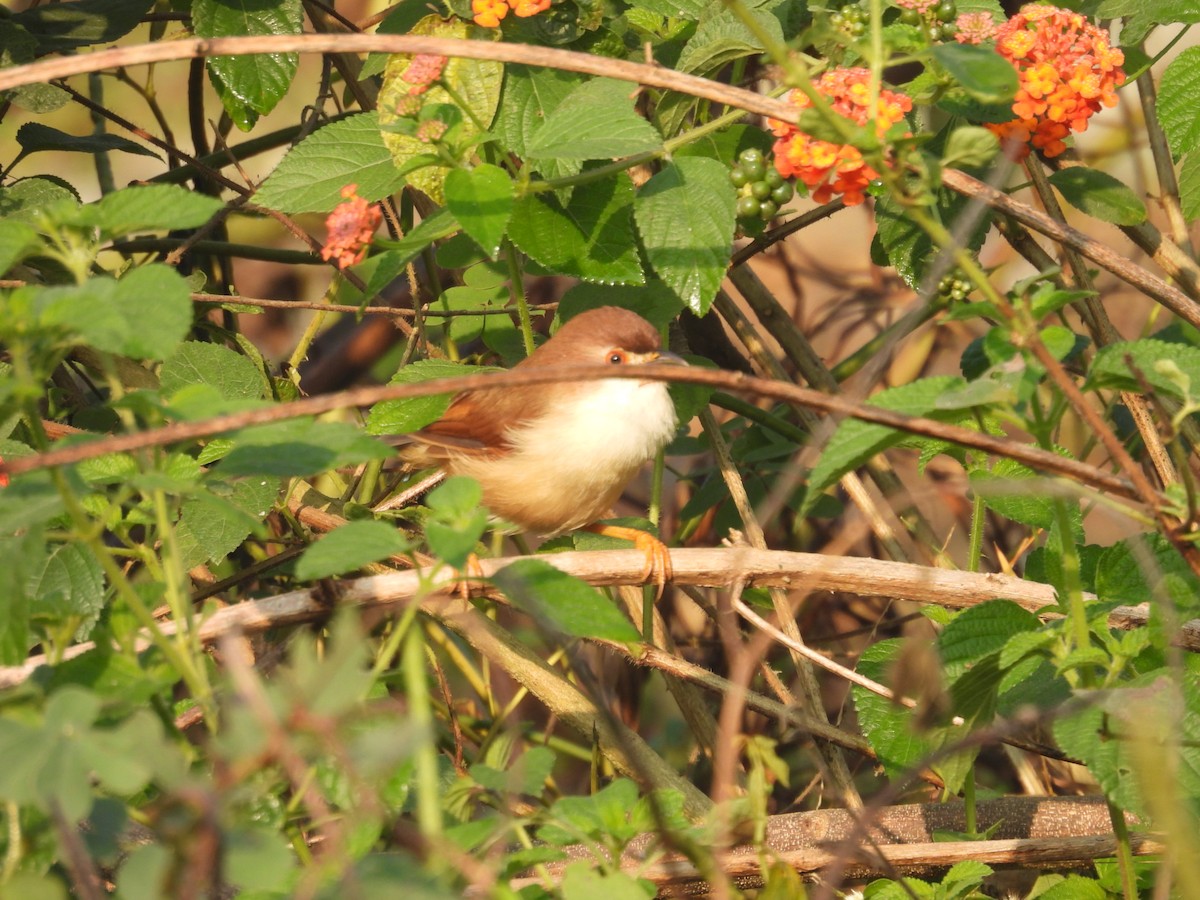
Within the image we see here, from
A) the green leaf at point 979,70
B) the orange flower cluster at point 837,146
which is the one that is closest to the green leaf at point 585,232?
the orange flower cluster at point 837,146

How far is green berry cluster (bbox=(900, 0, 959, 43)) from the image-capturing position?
2916 millimetres

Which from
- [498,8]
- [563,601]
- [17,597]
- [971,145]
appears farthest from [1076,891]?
[498,8]

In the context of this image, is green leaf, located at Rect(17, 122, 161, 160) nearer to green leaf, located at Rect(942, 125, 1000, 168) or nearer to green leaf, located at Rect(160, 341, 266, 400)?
green leaf, located at Rect(160, 341, 266, 400)

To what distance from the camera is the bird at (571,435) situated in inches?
150

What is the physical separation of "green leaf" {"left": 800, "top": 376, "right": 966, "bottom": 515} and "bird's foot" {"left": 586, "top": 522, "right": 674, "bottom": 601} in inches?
40.2

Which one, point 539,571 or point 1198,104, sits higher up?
point 1198,104

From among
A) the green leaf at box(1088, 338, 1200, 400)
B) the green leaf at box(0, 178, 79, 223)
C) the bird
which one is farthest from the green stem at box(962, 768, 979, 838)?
the green leaf at box(0, 178, 79, 223)

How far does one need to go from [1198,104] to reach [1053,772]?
2.43 meters

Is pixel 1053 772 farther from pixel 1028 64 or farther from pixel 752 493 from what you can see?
pixel 1028 64

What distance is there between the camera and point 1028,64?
9.35 ft

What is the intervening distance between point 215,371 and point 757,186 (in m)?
1.66

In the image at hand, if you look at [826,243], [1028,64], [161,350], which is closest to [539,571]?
[161,350]

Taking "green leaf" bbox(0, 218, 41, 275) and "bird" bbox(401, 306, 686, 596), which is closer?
"green leaf" bbox(0, 218, 41, 275)

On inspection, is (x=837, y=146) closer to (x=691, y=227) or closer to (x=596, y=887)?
(x=691, y=227)
